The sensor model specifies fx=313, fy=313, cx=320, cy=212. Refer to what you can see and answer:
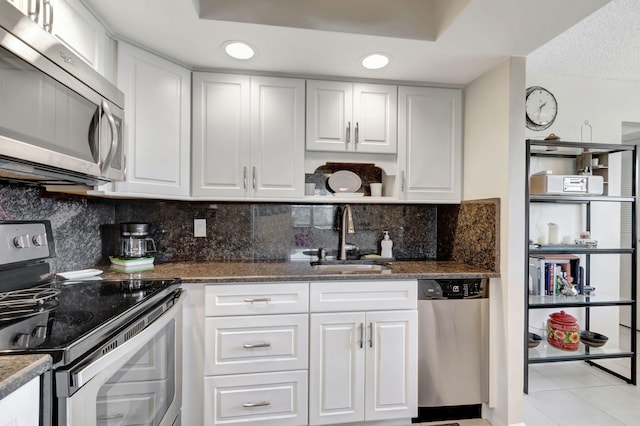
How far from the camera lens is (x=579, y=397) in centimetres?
215

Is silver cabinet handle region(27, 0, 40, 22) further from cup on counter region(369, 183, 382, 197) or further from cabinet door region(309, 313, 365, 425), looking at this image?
cup on counter region(369, 183, 382, 197)

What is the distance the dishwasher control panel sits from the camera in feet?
6.00

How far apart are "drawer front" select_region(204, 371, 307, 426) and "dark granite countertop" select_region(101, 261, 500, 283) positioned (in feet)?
1.71

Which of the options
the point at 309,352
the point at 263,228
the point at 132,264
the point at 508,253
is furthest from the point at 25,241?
the point at 508,253

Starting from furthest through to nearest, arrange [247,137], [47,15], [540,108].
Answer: [540,108], [247,137], [47,15]

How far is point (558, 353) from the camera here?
222cm

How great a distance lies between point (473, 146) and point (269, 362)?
1.87 m

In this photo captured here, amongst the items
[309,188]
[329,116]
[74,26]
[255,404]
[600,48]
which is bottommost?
[255,404]

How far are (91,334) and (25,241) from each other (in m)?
0.79

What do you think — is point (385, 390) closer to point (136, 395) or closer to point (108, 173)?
point (136, 395)

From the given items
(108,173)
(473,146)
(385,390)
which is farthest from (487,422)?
(108,173)

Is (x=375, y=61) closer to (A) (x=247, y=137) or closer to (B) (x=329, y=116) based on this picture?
(B) (x=329, y=116)

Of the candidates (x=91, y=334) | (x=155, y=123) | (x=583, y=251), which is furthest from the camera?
(x=583, y=251)

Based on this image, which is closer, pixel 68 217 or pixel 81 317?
pixel 81 317
